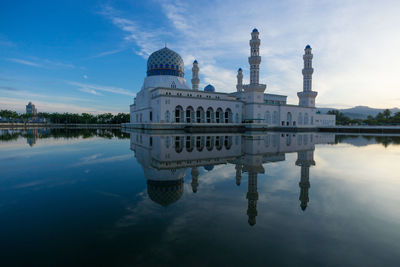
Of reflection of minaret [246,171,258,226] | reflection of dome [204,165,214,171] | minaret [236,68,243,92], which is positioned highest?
minaret [236,68,243,92]

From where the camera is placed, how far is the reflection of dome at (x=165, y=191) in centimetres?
404

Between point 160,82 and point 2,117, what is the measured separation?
58817mm

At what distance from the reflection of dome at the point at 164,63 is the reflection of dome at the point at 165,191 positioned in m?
38.8

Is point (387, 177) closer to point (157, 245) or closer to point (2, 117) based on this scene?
point (157, 245)

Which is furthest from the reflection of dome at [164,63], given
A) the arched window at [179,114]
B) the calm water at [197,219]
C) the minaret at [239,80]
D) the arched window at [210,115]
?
the calm water at [197,219]

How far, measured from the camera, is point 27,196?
4180 millimetres

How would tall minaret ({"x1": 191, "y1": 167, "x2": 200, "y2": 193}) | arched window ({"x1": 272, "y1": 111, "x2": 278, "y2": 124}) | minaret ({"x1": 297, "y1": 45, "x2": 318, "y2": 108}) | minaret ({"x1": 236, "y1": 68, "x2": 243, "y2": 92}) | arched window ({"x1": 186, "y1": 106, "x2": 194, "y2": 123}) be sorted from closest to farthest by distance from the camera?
1. tall minaret ({"x1": 191, "y1": 167, "x2": 200, "y2": 193})
2. arched window ({"x1": 186, "y1": 106, "x2": 194, "y2": 123})
3. arched window ({"x1": 272, "y1": 111, "x2": 278, "y2": 124})
4. minaret ({"x1": 297, "y1": 45, "x2": 318, "y2": 108})
5. minaret ({"x1": 236, "y1": 68, "x2": 243, "y2": 92})

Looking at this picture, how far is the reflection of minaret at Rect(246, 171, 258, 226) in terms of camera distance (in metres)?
3.36

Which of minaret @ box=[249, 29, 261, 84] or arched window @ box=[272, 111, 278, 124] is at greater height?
minaret @ box=[249, 29, 261, 84]

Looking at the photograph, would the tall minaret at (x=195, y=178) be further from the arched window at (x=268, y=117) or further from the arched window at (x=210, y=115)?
the arched window at (x=268, y=117)

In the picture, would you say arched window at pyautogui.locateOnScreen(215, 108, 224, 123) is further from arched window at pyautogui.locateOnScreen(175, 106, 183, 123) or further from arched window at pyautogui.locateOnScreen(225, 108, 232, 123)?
arched window at pyautogui.locateOnScreen(175, 106, 183, 123)

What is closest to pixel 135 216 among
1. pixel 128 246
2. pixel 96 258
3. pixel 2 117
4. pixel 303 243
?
pixel 128 246

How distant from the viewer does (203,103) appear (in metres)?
38.5

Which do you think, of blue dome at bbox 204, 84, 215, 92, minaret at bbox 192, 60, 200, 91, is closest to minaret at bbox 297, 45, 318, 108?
blue dome at bbox 204, 84, 215, 92
